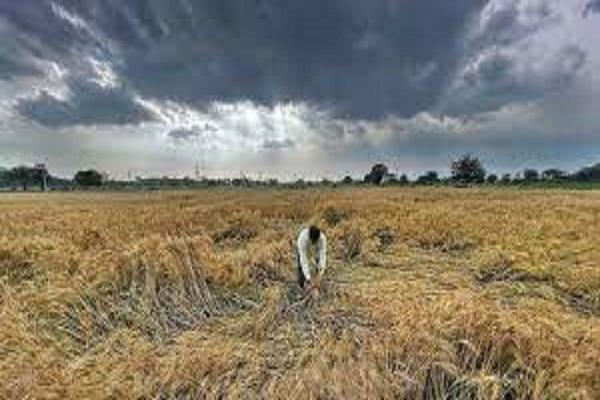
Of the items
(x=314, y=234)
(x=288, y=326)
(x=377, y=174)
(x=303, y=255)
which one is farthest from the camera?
(x=377, y=174)

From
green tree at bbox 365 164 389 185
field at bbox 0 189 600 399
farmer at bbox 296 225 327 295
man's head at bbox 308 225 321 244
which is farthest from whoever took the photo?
green tree at bbox 365 164 389 185

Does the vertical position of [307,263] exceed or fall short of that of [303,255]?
it falls short

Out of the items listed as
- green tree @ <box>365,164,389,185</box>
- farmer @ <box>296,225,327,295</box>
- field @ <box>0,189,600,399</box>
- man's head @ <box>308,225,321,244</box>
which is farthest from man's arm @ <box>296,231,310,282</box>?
green tree @ <box>365,164,389,185</box>

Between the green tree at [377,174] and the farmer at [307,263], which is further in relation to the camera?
the green tree at [377,174]

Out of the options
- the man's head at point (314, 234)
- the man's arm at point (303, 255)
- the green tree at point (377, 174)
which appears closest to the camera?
the man's arm at point (303, 255)

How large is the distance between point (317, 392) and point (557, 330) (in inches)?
99.9

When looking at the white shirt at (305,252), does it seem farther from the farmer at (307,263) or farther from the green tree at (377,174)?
the green tree at (377,174)

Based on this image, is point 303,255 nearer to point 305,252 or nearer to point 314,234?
point 305,252

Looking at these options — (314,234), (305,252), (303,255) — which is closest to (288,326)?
(303,255)

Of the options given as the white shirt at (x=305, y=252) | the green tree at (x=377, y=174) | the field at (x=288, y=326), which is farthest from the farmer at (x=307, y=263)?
the green tree at (x=377, y=174)

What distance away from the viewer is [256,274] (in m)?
8.31

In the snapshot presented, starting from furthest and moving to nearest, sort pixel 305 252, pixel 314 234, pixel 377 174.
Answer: pixel 377 174
pixel 314 234
pixel 305 252

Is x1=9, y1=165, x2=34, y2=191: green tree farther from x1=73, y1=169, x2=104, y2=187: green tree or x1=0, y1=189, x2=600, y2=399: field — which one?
x1=0, y1=189, x2=600, y2=399: field

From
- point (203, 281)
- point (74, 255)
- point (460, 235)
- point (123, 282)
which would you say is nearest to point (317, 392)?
point (203, 281)
